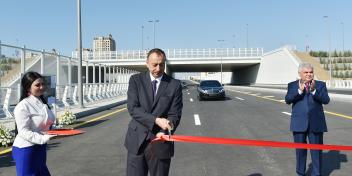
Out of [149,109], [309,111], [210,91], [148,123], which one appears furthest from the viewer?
[210,91]

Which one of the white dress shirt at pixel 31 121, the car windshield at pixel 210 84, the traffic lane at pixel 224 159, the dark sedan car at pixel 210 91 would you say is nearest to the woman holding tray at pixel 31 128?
the white dress shirt at pixel 31 121

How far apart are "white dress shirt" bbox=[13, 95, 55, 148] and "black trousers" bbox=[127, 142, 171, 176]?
2.69 ft

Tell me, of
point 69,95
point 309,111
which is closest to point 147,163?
point 309,111

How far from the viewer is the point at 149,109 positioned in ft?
12.0

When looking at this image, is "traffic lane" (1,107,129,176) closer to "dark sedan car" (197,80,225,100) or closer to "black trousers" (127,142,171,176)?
"black trousers" (127,142,171,176)

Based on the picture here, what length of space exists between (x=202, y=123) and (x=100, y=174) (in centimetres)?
770

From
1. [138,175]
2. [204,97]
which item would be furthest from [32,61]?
[204,97]

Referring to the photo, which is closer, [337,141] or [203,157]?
[203,157]

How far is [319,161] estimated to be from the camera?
5543 mm

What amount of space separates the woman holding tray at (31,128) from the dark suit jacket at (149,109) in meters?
0.80

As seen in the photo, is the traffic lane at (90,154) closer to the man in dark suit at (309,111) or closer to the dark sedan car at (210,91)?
the man in dark suit at (309,111)

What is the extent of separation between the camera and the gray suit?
3604mm

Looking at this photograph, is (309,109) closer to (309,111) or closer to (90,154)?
(309,111)

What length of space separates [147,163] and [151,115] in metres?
0.49
